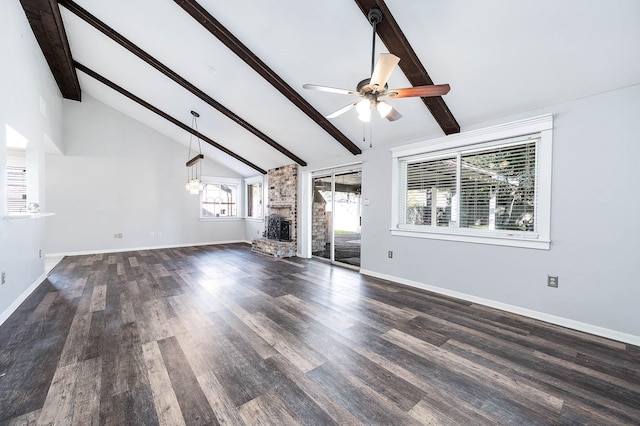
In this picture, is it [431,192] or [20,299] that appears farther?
[431,192]

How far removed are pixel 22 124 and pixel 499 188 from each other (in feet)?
20.8

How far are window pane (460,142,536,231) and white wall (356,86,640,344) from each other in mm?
276

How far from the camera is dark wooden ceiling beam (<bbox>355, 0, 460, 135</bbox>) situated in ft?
7.97

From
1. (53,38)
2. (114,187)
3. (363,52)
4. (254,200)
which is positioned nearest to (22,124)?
(53,38)

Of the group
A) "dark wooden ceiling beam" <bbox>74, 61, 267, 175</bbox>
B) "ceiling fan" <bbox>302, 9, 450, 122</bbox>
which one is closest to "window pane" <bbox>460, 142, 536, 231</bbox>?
"ceiling fan" <bbox>302, 9, 450, 122</bbox>

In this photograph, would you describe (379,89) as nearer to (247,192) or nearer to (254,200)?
(254,200)

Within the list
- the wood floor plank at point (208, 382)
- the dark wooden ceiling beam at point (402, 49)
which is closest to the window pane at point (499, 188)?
the dark wooden ceiling beam at point (402, 49)

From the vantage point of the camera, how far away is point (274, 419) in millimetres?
1620

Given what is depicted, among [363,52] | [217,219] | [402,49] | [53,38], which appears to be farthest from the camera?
[217,219]

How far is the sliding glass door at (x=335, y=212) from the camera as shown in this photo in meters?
6.12

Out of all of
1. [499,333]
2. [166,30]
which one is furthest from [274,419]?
[166,30]

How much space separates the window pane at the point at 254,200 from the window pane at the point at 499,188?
20.5 feet

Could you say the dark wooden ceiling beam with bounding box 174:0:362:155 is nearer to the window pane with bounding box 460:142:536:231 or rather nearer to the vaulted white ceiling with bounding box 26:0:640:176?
the vaulted white ceiling with bounding box 26:0:640:176

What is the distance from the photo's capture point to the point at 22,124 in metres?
3.55
